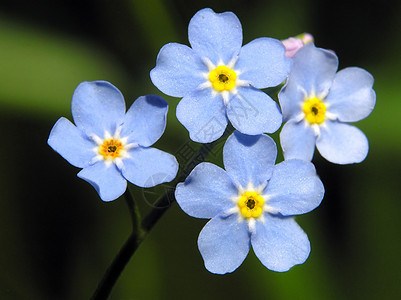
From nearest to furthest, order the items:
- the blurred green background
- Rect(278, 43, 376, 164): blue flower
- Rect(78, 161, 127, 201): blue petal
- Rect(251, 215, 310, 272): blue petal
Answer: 1. Rect(78, 161, 127, 201): blue petal
2. Rect(251, 215, 310, 272): blue petal
3. Rect(278, 43, 376, 164): blue flower
4. the blurred green background

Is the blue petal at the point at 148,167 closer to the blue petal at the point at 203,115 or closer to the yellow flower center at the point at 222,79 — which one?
the blue petal at the point at 203,115

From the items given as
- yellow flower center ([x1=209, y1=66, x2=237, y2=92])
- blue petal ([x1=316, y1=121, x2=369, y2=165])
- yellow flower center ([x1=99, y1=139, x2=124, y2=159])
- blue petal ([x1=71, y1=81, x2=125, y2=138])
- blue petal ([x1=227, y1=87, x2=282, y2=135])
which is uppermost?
blue petal ([x1=316, y1=121, x2=369, y2=165])

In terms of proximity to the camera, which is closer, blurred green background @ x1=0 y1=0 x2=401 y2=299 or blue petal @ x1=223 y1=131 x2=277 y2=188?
blue petal @ x1=223 y1=131 x2=277 y2=188

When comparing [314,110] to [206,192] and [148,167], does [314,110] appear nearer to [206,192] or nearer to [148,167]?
[206,192]

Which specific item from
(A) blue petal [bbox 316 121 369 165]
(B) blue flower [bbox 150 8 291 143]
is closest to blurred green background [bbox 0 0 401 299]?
(A) blue petal [bbox 316 121 369 165]

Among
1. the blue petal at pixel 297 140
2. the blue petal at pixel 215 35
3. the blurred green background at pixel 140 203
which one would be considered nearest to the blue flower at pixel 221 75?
the blue petal at pixel 215 35

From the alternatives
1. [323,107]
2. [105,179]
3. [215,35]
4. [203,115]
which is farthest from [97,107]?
[323,107]

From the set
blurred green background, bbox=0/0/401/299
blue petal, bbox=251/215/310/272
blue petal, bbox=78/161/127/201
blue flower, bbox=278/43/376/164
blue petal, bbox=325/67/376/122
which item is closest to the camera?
→ blue petal, bbox=78/161/127/201

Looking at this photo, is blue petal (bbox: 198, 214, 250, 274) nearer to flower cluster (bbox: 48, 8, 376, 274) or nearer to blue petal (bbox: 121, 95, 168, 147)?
flower cluster (bbox: 48, 8, 376, 274)
